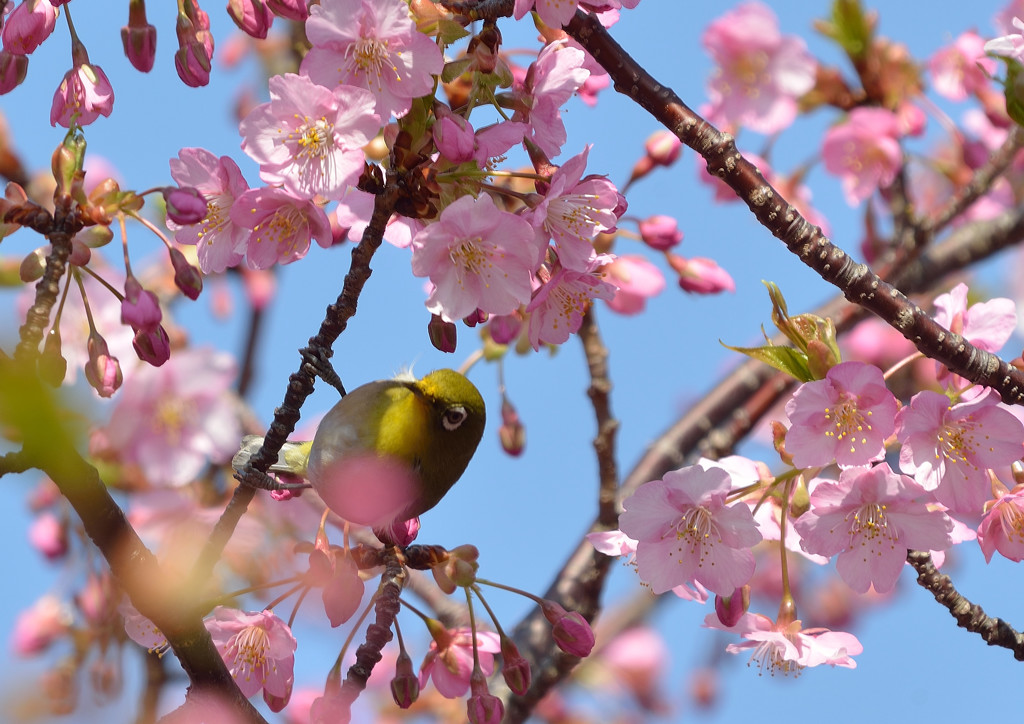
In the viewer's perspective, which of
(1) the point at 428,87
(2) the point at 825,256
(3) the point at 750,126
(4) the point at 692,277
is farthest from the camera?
(3) the point at 750,126

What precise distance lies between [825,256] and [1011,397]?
1.68 ft

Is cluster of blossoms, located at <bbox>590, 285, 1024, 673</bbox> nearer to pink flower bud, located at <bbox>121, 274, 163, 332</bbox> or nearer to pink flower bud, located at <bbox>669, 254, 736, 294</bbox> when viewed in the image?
pink flower bud, located at <bbox>669, 254, 736, 294</bbox>

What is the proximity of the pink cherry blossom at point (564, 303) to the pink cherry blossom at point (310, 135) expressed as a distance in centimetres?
51

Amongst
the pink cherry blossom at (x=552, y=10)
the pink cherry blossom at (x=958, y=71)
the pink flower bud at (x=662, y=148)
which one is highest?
the pink cherry blossom at (x=958, y=71)

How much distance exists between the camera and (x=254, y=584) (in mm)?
2188

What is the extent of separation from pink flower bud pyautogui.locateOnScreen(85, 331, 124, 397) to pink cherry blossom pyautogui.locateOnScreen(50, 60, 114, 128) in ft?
1.63

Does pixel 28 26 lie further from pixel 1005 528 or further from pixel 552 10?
pixel 1005 528

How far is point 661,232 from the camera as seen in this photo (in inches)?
120

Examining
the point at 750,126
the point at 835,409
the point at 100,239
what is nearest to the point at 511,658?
the point at 835,409

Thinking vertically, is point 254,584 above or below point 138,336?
below

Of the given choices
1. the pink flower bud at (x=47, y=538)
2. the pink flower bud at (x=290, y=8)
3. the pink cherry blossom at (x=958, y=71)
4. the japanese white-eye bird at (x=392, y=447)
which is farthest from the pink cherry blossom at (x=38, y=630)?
the pink cherry blossom at (x=958, y=71)

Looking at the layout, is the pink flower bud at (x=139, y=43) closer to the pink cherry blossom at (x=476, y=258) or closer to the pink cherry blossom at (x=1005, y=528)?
the pink cherry blossom at (x=476, y=258)

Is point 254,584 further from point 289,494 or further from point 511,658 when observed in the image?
point 511,658

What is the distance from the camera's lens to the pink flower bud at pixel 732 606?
7.19ft
